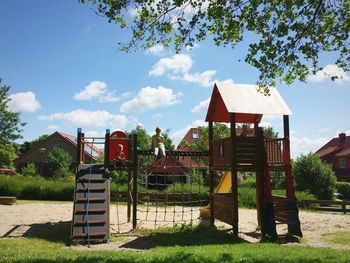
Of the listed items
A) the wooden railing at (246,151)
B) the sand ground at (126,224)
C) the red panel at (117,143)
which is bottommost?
the sand ground at (126,224)

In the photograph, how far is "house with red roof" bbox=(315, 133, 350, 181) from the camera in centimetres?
5691

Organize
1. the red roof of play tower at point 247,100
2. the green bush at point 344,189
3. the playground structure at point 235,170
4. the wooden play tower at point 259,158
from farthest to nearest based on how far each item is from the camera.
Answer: the green bush at point 344,189, the red roof of play tower at point 247,100, the wooden play tower at point 259,158, the playground structure at point 235,170

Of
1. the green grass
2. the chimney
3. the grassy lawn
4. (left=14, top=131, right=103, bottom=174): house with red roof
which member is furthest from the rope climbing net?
the chimney

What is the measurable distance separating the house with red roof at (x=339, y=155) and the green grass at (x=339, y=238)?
41731mm

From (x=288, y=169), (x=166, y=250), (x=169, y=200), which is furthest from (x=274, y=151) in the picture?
(x=169, y=200)

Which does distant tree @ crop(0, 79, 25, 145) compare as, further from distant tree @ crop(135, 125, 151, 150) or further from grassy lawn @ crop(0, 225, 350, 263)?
grassy lawn @ crop(0, 225, 350, 263)

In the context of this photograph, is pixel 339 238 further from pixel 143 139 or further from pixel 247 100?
pixel 143 139

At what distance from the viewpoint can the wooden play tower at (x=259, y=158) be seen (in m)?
13.0

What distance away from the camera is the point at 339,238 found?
42.9 feet

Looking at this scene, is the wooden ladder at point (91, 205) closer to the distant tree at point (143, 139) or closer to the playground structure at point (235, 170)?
the playground structure at point (235, 170)

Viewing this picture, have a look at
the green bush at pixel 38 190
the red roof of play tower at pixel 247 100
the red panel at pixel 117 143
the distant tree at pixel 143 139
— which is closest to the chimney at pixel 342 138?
→ the distant tree at pixel 143 139

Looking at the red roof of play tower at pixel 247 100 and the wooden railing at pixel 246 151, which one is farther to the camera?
the red roof of play tower at pixel 247 100

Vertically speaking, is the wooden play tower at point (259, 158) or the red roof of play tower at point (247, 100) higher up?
the red roof of play tower at point (247, 100)

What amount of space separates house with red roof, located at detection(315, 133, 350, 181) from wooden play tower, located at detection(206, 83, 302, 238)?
140 ft
